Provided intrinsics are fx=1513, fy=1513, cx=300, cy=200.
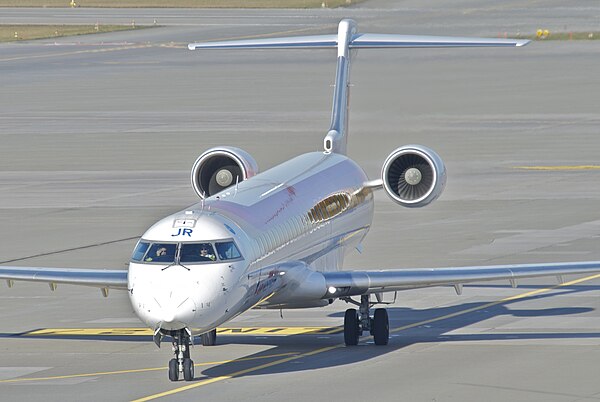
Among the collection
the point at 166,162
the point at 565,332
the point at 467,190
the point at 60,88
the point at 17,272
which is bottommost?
the point at 565,332

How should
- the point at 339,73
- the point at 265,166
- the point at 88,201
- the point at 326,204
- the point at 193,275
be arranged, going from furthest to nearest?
the point at 265,166, the point at 88,201, the point at 339,73, the point at 326,204, the point at 193,275

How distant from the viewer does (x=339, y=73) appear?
106 feet

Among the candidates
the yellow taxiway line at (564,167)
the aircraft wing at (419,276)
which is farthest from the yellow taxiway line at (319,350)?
the yellow taxiway line at (564,167)

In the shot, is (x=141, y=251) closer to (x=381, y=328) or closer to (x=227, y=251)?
(x=227, y=251)

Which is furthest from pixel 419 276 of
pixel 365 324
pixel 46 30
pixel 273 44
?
pixel 46 30

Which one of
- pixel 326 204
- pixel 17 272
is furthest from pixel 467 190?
pixel 17 272

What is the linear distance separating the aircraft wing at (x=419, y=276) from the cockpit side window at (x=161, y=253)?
382 centimetres

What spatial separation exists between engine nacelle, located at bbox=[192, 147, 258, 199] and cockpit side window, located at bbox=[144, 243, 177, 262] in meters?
7.53

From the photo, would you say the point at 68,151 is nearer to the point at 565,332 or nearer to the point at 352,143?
the point at 352,143

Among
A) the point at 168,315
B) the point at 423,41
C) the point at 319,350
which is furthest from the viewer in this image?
the point at 423,41

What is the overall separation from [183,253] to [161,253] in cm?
32

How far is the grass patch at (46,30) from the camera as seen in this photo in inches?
4299

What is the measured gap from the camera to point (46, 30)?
112812mm

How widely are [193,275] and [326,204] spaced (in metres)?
6.30
